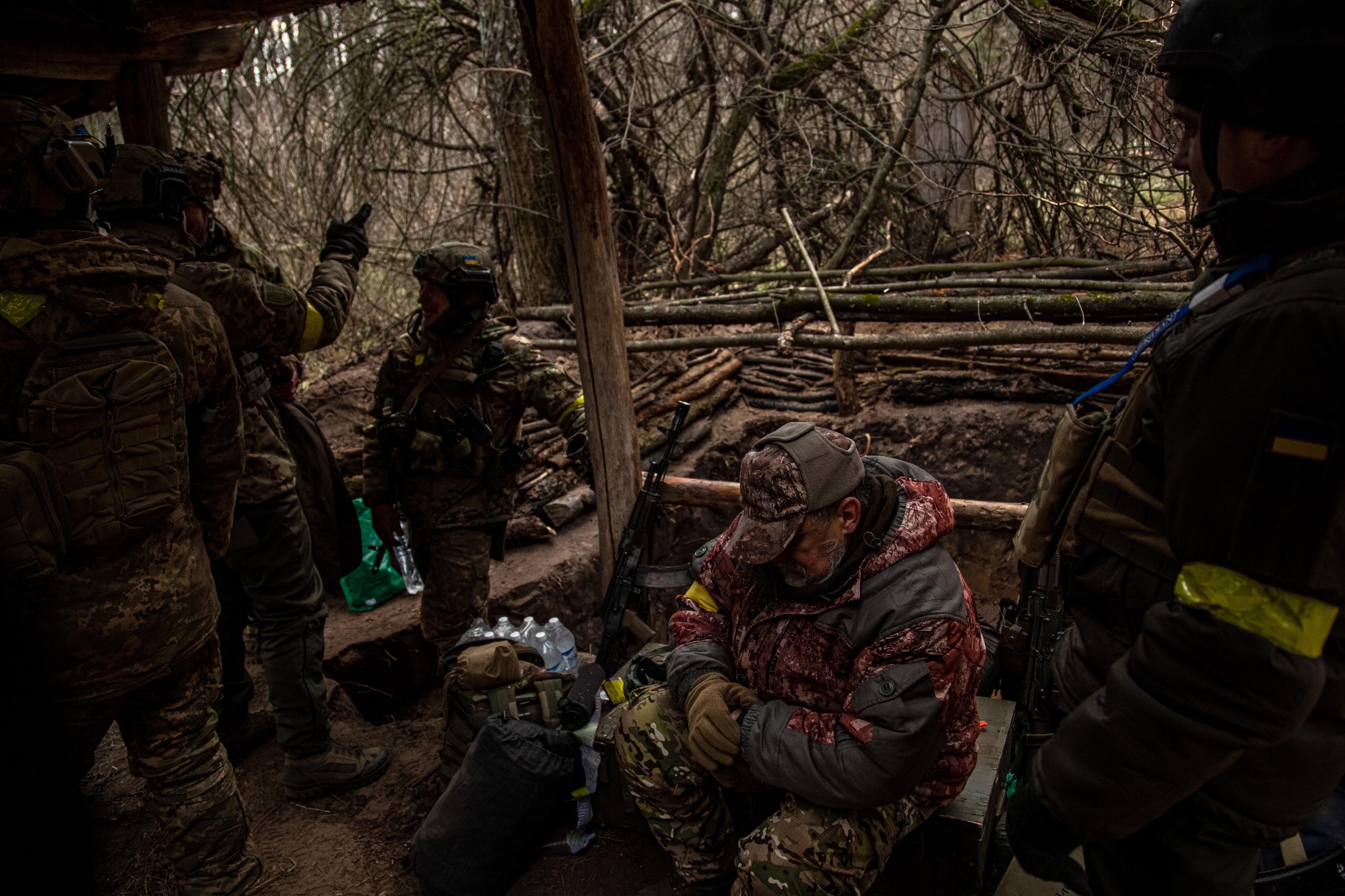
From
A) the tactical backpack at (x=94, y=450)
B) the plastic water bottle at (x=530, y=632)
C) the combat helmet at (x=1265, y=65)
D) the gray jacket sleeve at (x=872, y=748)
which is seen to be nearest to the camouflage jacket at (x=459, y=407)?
the plastic water bottle at (x=530, y=632)

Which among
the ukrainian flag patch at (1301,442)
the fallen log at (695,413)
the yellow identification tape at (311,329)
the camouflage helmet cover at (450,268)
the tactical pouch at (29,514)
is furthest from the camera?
the fallen log at (695,413)

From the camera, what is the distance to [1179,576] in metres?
1.29

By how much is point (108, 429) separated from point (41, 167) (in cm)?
72

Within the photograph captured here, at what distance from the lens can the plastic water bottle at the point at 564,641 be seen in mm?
3779

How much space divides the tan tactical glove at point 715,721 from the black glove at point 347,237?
2560 millimetres

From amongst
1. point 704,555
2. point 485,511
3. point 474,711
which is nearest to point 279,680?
point 474,711

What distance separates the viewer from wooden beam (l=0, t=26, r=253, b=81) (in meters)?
3.30

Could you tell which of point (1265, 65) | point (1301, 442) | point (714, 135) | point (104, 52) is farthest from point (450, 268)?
point (714, 135)

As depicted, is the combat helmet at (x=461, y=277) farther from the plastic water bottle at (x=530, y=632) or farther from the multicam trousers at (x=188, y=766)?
the multicam trousers at (x=188, y=766)

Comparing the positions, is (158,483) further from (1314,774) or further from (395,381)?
(1314,774)

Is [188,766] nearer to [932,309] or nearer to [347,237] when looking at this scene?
[347,237]

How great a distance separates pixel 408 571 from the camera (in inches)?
194

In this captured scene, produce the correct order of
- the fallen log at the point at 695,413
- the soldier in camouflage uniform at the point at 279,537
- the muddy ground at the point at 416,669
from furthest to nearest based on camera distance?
the fallen log at the point at 695,413 < the soldier in camouflage uniform at the point at 279,537 < the muddy ground at the point at 416,669

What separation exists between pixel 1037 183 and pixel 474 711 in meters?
7.04
